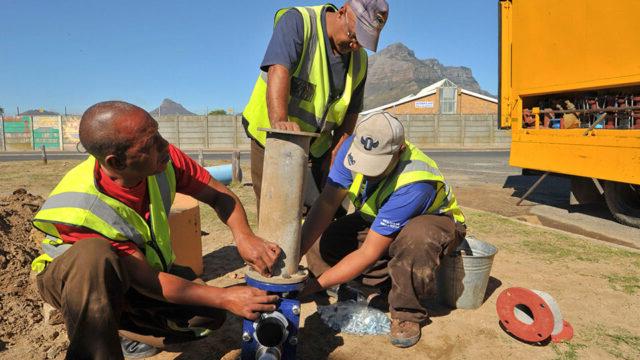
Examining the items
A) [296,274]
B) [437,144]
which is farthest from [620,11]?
[437,144]

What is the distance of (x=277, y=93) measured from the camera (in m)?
2.56

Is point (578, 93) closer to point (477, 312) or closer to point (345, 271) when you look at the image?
point (477, 312)

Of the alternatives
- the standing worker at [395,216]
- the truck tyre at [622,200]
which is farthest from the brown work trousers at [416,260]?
the truck tyre at [622,200]

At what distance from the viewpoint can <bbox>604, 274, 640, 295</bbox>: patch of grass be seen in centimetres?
353

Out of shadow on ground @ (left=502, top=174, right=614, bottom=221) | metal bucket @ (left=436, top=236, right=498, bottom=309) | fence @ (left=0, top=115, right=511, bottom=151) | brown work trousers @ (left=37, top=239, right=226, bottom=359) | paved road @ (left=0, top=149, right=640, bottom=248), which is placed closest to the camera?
brown work trousers @ (left=37, top=239, right=226, bottom=359)

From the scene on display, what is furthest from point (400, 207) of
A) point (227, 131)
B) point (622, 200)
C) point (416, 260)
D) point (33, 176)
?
point (227, 131)

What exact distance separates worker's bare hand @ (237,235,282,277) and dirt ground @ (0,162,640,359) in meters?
0.70

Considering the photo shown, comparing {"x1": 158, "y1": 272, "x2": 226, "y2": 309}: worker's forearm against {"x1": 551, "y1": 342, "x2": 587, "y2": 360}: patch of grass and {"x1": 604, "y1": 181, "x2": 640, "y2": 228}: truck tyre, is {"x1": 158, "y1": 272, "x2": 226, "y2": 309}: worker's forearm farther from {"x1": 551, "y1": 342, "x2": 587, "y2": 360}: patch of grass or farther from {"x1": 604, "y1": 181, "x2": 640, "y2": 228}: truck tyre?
{"x1": 604, "y1": 181, "x2": 640, "y2": 228}: truck tyre

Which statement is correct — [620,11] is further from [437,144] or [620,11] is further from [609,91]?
[437,144]

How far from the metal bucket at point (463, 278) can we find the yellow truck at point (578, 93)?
3518 millimetres

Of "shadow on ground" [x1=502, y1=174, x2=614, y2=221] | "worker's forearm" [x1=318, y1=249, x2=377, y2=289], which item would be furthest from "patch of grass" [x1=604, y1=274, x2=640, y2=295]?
"shadow on ground" [x1=502, y1=174, x2=614, y2=221]

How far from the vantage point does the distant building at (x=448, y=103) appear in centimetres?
3759

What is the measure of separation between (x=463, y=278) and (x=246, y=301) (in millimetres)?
1719

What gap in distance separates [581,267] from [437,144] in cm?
2587
